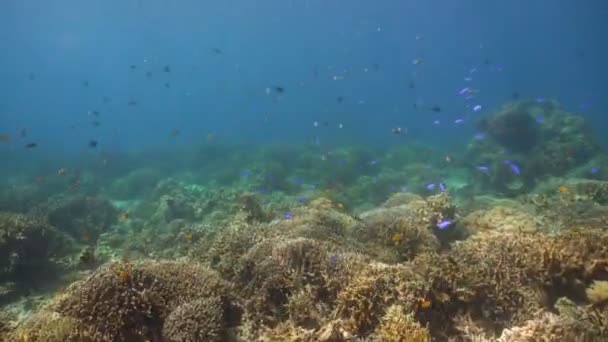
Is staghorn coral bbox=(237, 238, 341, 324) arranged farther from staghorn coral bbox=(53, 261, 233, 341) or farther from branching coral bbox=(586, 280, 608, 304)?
branching coral bbox=(586, 280, 608, 304)

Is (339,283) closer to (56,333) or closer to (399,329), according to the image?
(399,329)

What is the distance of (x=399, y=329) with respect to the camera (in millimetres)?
4582

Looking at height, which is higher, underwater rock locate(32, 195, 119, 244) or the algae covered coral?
the algae covered coral

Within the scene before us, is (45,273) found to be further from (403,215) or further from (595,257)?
(595,257)

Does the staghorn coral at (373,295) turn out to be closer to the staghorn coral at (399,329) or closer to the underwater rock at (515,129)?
the staghorn coral at (399,329)

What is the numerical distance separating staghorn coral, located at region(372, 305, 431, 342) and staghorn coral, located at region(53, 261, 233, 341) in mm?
2549

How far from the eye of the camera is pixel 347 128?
63406 millimetres

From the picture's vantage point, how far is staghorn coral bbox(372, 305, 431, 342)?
446 centimetres

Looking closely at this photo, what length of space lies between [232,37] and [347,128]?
92888 mm

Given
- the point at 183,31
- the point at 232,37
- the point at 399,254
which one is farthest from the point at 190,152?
the point at 232,37

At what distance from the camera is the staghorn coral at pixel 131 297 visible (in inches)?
200

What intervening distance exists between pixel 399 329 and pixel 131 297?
12.3 feet

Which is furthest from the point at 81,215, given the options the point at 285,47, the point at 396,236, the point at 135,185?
the point at 285,47

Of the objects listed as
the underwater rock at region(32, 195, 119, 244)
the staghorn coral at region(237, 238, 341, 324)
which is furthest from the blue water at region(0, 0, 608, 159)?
the staghorn coral at region(237, 238, 341, 324)
